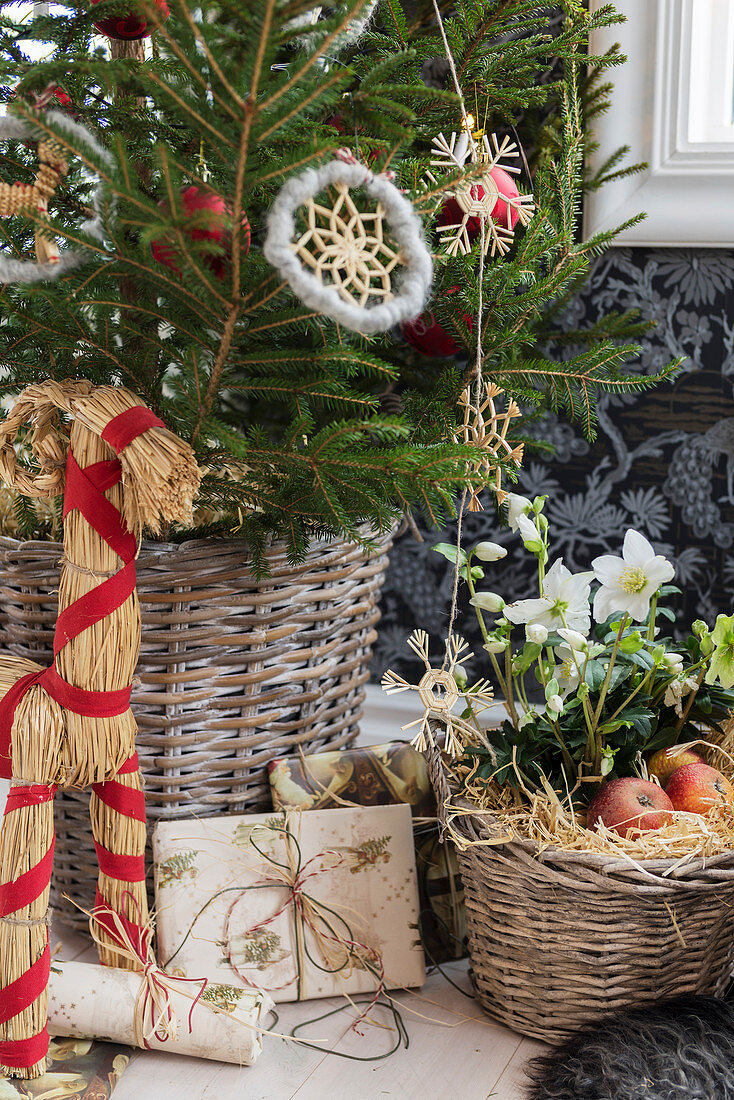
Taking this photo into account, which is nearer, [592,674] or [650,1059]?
[650,1059]

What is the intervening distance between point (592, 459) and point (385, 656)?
0.41 m

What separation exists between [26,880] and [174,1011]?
0.18 metres

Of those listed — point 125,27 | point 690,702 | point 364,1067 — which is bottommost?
point 364,1067

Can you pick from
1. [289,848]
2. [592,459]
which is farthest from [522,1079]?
[592,459]

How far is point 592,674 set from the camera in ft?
2.68

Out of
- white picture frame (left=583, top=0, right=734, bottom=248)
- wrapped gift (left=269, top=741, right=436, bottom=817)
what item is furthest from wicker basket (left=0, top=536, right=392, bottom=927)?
white picture frame (left=583, top=0, right=734, bottom=248)

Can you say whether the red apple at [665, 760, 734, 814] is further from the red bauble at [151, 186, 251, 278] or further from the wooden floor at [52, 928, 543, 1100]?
the red bauble at [151, 186, 251, 278]

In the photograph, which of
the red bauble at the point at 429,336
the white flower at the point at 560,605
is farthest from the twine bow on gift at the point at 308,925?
the red bauble at the point at 429,336

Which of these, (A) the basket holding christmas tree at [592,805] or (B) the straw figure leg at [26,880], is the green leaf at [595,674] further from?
(B) the straw figure leg at [26,880]

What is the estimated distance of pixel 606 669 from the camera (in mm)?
828

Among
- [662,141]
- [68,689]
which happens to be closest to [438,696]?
[68,689]

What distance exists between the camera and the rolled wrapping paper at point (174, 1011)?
0.77m

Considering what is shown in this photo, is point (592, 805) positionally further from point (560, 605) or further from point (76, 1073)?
point (76, 1073)

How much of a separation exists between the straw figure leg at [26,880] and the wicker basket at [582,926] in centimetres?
32
